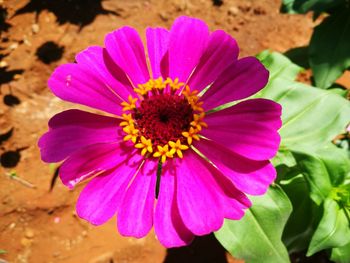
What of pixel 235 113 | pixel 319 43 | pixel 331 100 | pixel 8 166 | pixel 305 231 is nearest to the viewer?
pixel 235 113

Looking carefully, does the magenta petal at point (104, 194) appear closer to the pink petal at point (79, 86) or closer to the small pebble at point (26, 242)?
the pink petal at point (79, 86)

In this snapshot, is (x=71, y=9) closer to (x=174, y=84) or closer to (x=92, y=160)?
(x=174, y=84)

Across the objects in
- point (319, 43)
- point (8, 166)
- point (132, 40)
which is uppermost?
point (132, 40)

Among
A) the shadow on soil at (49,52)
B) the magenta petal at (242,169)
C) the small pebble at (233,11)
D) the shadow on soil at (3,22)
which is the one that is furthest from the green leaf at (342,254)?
the shadow on soil at (3,22)

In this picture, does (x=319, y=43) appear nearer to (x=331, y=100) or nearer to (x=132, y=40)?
(x=331, y=100)

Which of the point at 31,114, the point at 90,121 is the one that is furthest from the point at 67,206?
the point at 90,121

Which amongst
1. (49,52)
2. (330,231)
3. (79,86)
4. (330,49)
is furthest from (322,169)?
(49,52)
